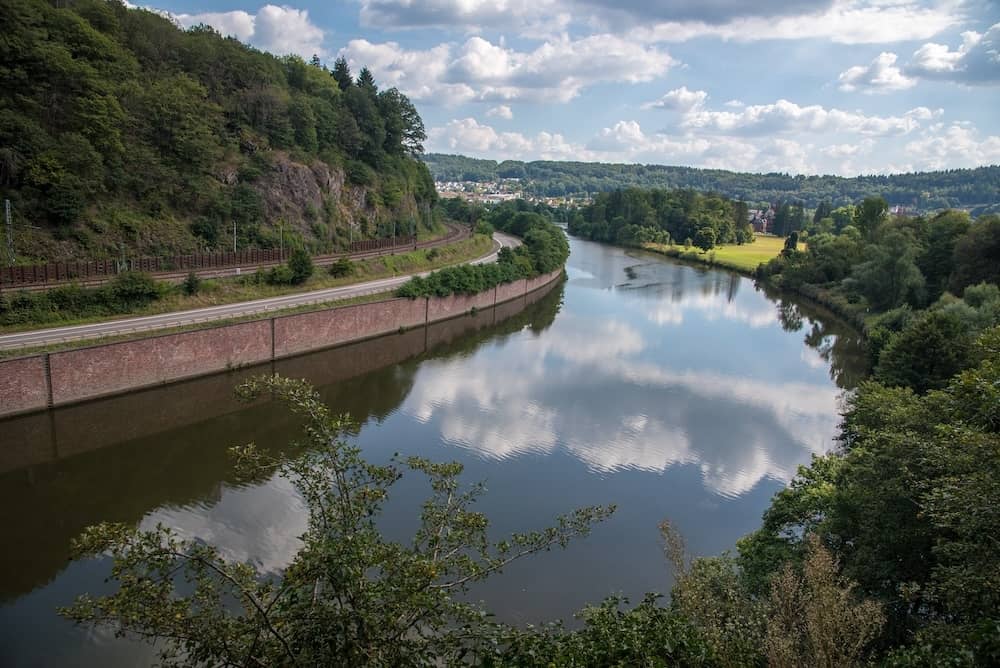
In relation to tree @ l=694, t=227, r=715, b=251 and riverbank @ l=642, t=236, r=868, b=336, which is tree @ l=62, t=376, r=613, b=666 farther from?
tree @ l=694, t=227, r=715, b=251

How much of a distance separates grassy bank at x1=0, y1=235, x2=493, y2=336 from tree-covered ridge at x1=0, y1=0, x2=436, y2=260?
14.2 feet

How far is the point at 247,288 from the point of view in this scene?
3145cm

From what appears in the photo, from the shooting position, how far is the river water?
1309 cm

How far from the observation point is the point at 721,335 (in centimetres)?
3869

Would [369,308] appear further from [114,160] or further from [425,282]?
[114,160]

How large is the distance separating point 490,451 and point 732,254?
7027 centimetres

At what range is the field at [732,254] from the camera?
7212cm

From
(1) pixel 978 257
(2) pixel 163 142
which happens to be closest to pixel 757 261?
(1) pixel 978 257

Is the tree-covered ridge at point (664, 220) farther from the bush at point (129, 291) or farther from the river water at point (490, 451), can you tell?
the bush at point (129, 291)

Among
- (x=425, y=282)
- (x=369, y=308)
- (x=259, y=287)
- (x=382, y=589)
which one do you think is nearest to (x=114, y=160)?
(x=259, y=287)

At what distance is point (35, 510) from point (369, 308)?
18886mm

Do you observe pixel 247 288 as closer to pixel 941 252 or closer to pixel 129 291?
pixel 129 291

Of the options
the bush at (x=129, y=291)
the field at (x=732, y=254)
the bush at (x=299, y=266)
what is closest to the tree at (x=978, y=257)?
the field at (x=732, y=254)

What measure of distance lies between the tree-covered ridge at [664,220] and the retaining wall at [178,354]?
60.3 meters
